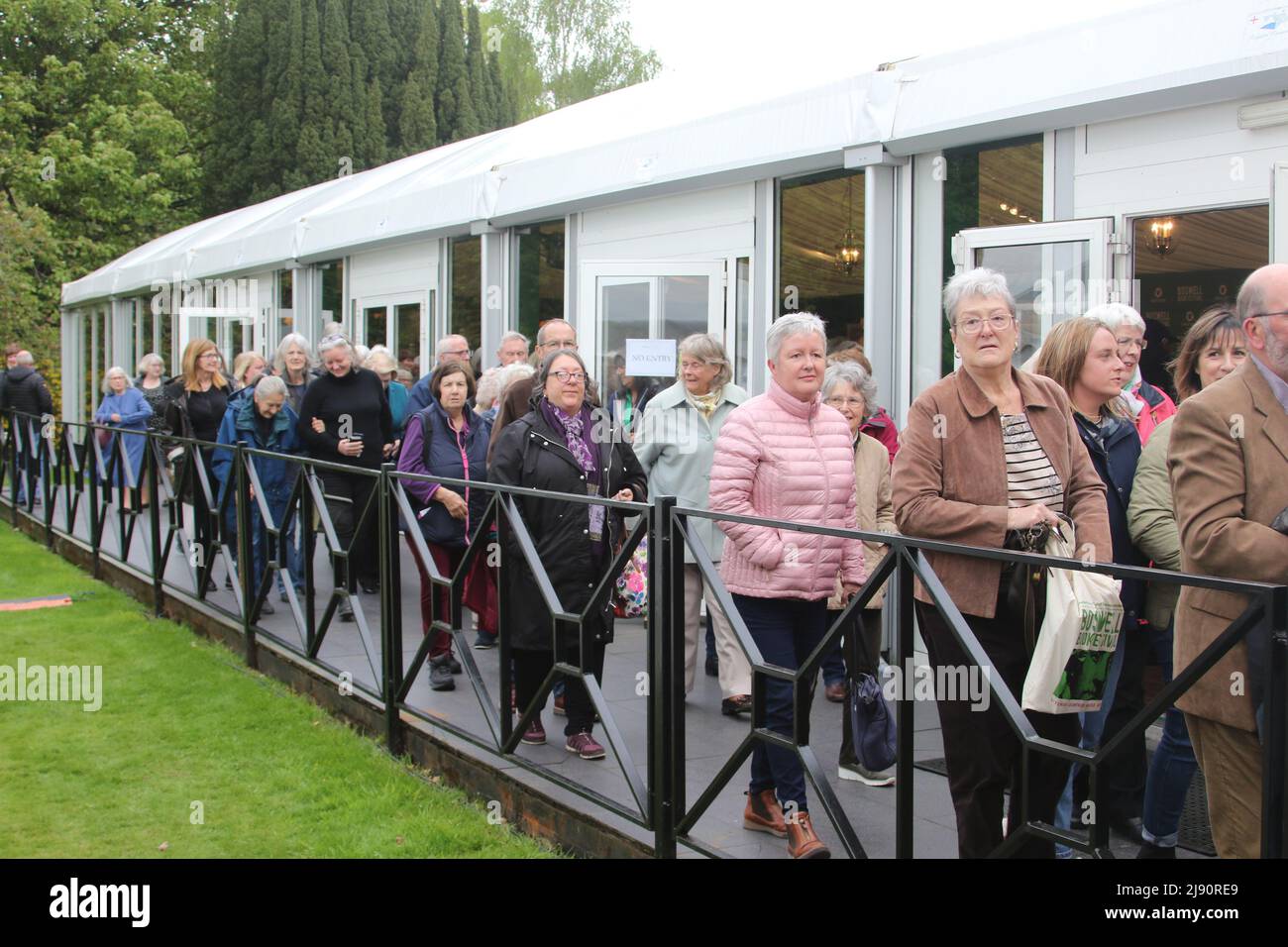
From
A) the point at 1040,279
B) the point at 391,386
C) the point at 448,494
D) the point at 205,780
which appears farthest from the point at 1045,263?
the point at 391,386

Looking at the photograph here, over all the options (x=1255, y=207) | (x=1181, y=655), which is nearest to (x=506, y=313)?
(x=1255, y=207)

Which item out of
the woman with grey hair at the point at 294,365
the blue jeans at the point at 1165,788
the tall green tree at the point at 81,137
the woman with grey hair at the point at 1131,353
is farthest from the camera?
the tall green tree at the point at 81,137

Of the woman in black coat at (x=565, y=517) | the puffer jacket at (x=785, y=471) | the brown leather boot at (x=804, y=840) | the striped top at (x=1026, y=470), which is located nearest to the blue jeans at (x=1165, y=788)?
the striped top at (x=1026, y=470)

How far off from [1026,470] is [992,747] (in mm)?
751

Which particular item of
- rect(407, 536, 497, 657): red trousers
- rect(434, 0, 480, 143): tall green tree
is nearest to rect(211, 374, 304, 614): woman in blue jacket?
rect(407, 536, 497, 657): red trousers

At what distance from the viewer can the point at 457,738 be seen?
555cm

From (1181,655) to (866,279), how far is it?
4242mm

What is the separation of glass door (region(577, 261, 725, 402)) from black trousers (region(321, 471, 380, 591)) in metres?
2.51

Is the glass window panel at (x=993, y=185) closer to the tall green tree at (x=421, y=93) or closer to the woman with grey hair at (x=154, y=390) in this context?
the woman with grey hair at (x=154, y=390)

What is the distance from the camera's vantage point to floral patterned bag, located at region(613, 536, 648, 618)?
4.34 metres

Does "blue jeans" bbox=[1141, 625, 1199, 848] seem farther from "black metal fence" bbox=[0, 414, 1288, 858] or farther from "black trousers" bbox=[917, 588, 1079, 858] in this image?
"black metal fence" bbox=[0, 414, 1288, 858]

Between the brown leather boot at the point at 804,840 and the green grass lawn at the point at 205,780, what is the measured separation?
1019mm

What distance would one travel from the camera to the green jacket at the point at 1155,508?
14.1 feet
